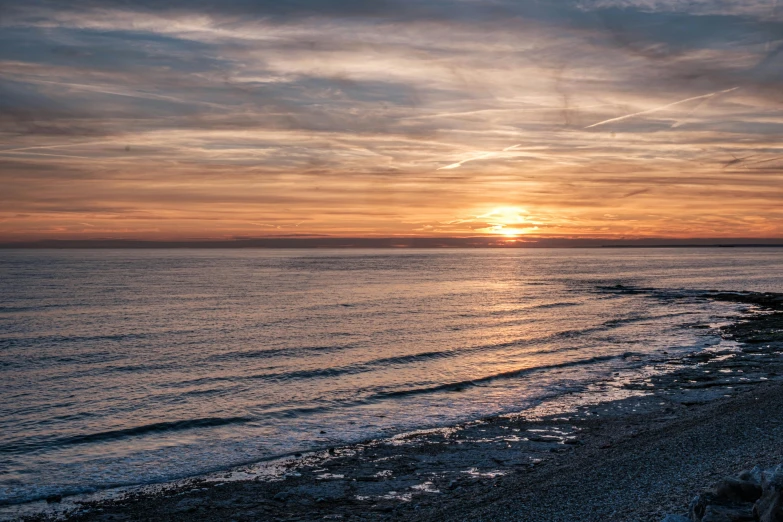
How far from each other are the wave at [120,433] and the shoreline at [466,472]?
4530mm

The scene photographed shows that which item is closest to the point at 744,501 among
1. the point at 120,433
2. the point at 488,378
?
the point at 120,433

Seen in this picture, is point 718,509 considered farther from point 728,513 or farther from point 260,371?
point 260,371

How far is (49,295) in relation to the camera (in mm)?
68875

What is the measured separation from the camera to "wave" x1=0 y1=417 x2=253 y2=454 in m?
17.5

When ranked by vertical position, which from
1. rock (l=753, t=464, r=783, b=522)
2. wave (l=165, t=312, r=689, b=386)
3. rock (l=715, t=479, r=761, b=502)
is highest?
rock (l=753, t=464, r=783, b=522)

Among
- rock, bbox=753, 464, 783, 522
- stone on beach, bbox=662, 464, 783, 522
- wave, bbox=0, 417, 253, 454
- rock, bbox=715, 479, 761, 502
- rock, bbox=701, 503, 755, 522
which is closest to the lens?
rock, bbox=753, 464, 783, 522

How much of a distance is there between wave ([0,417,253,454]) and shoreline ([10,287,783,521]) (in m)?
4.53

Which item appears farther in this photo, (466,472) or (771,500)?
(466,472)

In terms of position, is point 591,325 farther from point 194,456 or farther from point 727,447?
point 194,456

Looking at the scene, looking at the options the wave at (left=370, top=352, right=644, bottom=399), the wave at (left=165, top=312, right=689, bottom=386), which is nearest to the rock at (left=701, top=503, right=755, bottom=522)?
the wave at (left=370, top=352, right=644, bottom=399)

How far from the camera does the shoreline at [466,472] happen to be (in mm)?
12312

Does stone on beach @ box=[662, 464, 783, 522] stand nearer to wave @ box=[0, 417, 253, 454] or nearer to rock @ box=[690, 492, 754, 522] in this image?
rock @ box=[690, 492, 754, 522]

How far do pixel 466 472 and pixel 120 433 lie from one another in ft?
36.3

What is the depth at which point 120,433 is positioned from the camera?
18797 millimetres
